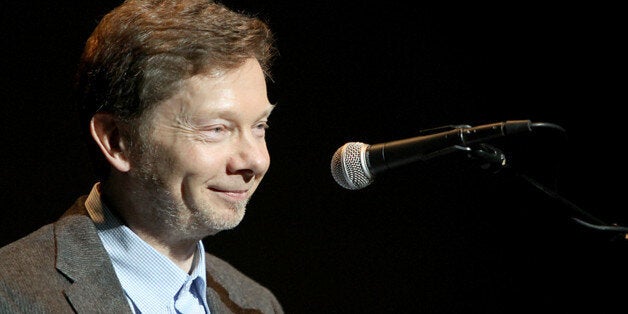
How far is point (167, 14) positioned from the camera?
2.28 metres

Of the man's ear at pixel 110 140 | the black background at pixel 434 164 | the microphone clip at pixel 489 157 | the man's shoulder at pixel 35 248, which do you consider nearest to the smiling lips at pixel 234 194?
the man's ear at pixel 110 140

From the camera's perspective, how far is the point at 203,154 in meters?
2.17

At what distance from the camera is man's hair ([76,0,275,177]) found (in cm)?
220

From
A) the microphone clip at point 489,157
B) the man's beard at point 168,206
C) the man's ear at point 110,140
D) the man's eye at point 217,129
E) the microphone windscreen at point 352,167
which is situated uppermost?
the microphone clip at point 489,157

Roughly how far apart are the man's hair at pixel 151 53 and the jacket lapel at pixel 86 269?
240 millimetres

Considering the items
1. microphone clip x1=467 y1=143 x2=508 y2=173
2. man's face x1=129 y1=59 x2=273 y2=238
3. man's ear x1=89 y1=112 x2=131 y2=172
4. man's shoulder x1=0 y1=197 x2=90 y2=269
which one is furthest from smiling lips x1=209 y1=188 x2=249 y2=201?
microphone clip x1=467 y1=143 x2=508 y2=173

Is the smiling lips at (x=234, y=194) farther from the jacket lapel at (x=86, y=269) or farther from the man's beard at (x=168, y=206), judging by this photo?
the jacket lapel at (x=86, y=269)

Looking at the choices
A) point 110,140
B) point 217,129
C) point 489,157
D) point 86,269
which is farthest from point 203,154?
point 489,157

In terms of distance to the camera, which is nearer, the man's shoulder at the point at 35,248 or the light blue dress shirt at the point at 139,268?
the man's shoulder at the point at 35,248

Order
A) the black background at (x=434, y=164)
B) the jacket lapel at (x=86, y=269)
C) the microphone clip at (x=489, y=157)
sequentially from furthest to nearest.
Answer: the black background at (x=434, y=164)
the jacket lapel at (x=86, y=269)
the microphone clip at (x=489, y=157)

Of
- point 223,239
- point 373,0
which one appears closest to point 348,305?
point 223,239

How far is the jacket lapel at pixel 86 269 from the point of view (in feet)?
6.88

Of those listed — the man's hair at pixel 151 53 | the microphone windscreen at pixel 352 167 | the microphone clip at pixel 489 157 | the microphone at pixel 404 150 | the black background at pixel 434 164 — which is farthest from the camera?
the black background at pixel 434 164

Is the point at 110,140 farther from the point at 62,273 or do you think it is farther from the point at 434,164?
the point at 434,164
